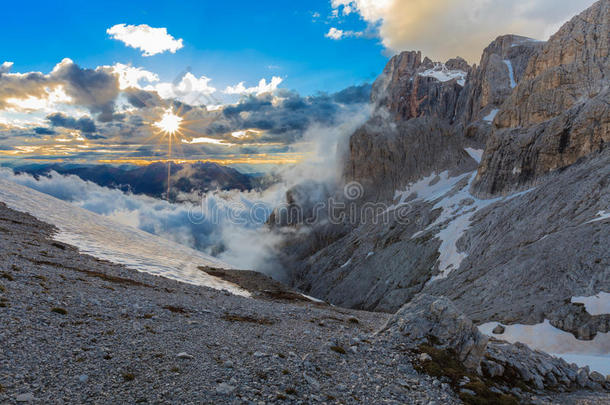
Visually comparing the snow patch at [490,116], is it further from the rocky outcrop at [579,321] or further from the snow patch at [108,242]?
the snow patch at [108,242]

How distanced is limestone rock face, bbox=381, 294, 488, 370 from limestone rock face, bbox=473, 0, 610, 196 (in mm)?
87291

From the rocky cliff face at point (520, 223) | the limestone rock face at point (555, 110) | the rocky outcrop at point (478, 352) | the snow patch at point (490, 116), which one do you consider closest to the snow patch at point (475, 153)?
the rocky cliff face at point (520, 223)

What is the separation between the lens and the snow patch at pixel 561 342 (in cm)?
3038

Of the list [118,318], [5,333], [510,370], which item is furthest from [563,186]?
[5,333]

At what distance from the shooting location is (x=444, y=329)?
19203mm

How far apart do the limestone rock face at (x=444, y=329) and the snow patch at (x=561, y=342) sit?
16612 millimetres

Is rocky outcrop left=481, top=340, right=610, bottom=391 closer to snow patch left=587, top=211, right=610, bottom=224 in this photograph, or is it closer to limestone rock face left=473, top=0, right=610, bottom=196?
snow patch left=587, top=211, right=610, bottom=224

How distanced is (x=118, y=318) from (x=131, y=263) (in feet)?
96.2

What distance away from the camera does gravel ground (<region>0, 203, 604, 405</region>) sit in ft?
37.2

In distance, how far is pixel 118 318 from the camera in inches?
728

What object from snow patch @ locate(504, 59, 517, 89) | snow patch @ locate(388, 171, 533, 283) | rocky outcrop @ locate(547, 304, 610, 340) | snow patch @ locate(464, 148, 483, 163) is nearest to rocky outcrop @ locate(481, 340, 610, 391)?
rocky outcrop @ locate(547, 304, 610, 340)

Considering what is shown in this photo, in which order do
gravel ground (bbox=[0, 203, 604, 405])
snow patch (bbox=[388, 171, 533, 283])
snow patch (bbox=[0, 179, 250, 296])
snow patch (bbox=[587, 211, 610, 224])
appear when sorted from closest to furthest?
gravel ground (bbox=[0, 203, 604, 405])
snow patch (bbox=[0, 179, 250, 296])
snow patch (bbox=[587, 211, 610, 224])
snow patch (bbox=[388, 171, 533, 283])

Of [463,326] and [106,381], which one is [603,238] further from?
[106,381]

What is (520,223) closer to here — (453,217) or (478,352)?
(453,217)
